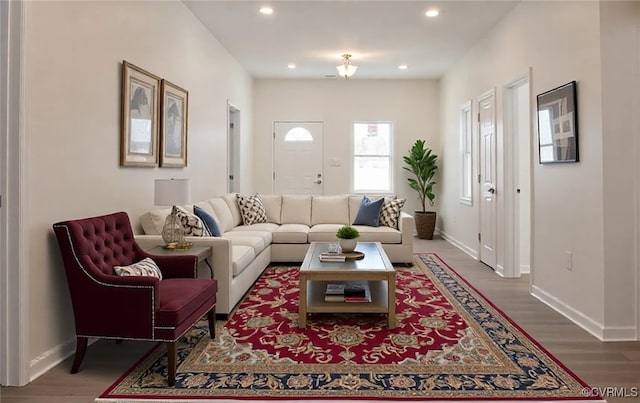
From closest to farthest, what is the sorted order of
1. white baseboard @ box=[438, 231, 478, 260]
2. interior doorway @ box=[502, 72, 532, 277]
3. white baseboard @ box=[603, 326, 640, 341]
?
white baseboard @ box=[603, 326, 640, 341] < interior doorway @ box=[502, 72, 532, 277] < white baseboard @ box=[438, 231, 478, 260]

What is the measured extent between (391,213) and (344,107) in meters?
3.08

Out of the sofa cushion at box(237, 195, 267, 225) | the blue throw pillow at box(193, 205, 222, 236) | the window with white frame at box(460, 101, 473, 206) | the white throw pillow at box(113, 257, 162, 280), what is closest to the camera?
the white throw pillow at box(113, 257, 162, 280)

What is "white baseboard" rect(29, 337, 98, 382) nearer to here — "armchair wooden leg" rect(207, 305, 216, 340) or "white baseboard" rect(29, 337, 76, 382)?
"white baseboard" rect(29, 337, 76, 382)

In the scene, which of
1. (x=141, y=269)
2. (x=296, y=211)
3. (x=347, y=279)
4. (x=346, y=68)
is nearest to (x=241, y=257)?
(x=347, y=279)

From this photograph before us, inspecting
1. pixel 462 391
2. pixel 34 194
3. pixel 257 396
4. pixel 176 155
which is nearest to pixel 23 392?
pixel 34 194

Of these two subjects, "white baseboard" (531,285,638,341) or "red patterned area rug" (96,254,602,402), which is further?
"white baseboard" (531,285,638,341)

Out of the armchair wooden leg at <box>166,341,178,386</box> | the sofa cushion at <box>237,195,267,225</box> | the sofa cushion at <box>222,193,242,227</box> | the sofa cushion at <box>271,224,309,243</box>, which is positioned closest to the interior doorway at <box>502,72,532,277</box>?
the sofa cushion at <box>271,224,309,243</box>

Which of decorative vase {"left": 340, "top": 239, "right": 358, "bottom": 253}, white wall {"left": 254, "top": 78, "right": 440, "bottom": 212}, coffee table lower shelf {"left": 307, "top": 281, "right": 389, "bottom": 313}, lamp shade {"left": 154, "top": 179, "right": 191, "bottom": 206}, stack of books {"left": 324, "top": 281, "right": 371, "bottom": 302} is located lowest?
coffee table lower shelf {"left": 307, "top": 281, "right": 389, "bottom": 313}

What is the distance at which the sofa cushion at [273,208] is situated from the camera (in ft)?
19.8

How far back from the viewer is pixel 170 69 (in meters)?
4.16

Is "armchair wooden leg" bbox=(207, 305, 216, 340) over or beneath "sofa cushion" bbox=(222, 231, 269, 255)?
beneath

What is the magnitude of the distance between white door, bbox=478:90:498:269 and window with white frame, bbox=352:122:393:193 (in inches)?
103

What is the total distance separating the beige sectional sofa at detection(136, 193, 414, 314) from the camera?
3.38 meters

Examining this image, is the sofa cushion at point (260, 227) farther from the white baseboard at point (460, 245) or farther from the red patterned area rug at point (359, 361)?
the white baseboard at point (460, 245)
